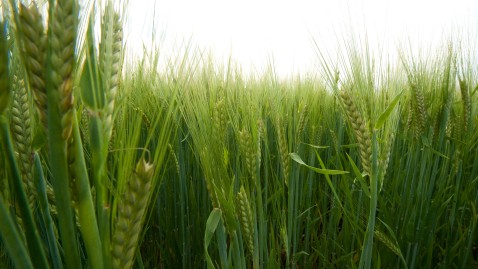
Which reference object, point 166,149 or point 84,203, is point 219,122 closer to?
point 166,149

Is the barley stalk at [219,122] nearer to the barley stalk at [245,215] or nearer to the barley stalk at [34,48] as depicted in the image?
the barley stalk at [245,215]

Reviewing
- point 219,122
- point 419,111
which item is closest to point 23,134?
point 219,122

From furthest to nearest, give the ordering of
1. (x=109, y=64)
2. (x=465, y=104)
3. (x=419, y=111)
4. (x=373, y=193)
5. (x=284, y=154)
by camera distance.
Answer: (x=465, y=104) → (x=419, y=111) → (x=284, y=154) → (x=373, y=193) → (x=109, y=64)

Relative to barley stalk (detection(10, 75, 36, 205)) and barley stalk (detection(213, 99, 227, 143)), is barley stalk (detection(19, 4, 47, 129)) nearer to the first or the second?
barley stalk (detection(10, 75, 36, 205))

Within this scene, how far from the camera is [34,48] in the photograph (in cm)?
44

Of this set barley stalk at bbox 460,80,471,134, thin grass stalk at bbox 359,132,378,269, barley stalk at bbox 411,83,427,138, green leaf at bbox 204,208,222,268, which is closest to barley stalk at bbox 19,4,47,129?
green leaf at bbox 204,208,222,268

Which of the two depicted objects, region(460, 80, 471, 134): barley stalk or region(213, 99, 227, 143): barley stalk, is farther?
region(460, 80, 471, 134): barley stalk

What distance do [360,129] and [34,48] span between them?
747mm

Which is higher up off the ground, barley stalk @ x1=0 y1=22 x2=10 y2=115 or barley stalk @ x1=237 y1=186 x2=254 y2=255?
barley stalk @ x1=0 y1=22 x2=10 y2=115

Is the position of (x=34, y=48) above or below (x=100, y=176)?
above

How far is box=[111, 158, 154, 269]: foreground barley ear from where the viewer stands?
0.49 meters

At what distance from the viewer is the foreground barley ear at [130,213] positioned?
1.62ft

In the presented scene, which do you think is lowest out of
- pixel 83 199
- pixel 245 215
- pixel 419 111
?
pixel 245 215

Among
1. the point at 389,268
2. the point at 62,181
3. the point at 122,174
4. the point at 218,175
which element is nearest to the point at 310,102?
the point at 389,268
